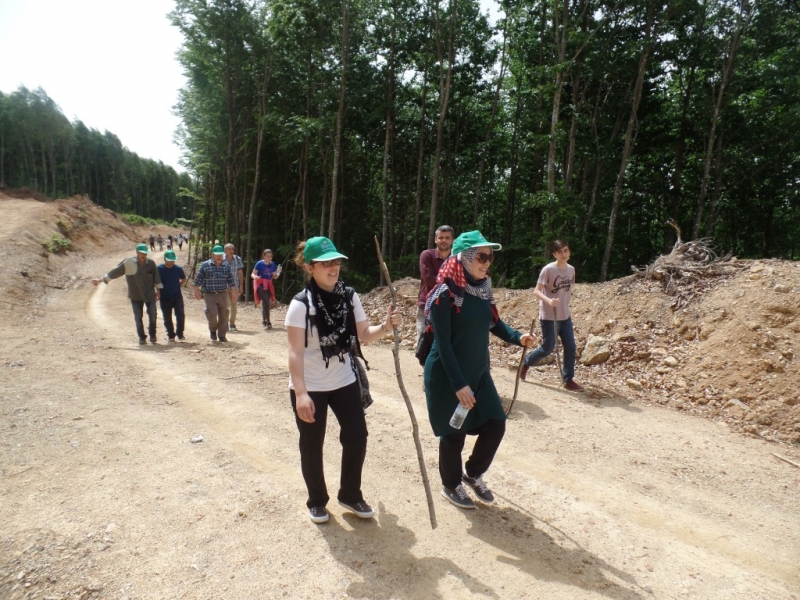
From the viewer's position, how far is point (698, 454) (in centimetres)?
500

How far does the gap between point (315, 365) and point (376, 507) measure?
1386 millimetres

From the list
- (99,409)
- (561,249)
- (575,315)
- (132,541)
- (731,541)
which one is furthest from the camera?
(575,315)

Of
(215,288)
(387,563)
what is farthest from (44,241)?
(387,563)

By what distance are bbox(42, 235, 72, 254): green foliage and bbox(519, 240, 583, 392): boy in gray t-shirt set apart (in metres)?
31.0

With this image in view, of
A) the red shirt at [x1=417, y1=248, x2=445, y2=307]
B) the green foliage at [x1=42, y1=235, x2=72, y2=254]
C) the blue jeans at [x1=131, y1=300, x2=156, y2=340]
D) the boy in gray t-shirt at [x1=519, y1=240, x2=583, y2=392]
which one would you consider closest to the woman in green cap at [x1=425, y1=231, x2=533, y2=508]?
the red shirt at [x1=417, y1=248, x2=445, y2=307]

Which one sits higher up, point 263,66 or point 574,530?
point 263,66

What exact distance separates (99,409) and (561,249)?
21.2ft

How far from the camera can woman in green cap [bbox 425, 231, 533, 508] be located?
3312 millimetres

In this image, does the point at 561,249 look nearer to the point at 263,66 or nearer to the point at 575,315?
the point at 575,315

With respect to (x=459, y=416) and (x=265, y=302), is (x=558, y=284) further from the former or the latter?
(x=265, y=302)

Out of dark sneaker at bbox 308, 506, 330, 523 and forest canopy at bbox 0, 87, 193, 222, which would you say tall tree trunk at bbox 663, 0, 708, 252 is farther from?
forest canopy at bbox 0, 87, 193, 222

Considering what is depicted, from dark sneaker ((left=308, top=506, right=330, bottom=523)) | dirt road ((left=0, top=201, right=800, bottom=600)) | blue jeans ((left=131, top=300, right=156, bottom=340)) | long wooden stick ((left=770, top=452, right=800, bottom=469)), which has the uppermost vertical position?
blue jeans ((left=131, top=300, right=156, bottom=340))

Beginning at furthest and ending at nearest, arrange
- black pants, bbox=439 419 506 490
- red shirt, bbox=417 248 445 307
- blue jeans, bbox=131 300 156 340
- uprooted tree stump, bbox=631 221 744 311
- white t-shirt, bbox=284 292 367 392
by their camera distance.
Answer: blue jeans, bbox=131 300 156 340
uprooted tree stump, bbox=631 221 744 311
red shirt, bbox=417 248 445 307
black pants, bbox=439 419 506 490
white t-shirt, bbox=284 292 367 392

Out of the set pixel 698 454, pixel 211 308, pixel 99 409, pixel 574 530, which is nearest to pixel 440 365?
pixel 574 530
